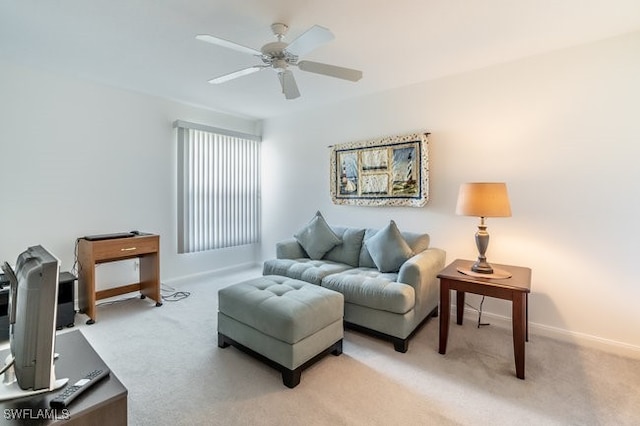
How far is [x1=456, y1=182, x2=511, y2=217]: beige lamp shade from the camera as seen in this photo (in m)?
2.32

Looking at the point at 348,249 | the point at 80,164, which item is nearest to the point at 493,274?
the point at 348,249

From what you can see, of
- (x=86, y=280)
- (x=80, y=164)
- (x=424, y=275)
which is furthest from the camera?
(x=80, y=164)

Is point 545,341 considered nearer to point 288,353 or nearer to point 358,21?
point 288,353

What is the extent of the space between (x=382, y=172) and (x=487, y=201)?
1.44 meters

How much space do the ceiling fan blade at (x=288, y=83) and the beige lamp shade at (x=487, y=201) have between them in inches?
62.5

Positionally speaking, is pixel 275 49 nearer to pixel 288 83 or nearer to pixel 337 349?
pixel 288 83

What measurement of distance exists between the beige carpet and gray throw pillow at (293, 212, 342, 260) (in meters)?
1.08

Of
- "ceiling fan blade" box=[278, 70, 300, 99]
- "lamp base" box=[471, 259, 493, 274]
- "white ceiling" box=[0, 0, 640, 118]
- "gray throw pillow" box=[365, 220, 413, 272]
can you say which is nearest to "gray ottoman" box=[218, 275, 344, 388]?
"gray throw pillow" box=[365, 220, 413, 272]

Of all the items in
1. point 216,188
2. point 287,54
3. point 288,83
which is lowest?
point 216,188

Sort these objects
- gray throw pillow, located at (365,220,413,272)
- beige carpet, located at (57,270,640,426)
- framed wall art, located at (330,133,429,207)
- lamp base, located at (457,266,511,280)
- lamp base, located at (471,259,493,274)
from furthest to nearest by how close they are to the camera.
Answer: framed wall art, located at (330,133,429,207), gray throw pillow, located at (365,220,413,272), lamp base, located at (471,259,493,274), lamp base, located at (457,266,511,280), beige carpet, located at (57,270,640,426)

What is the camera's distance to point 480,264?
248 centimetres

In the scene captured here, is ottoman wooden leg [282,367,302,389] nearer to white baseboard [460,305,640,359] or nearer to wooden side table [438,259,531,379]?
wooden side table [438,259,531,379]

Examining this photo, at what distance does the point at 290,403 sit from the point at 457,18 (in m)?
2.72

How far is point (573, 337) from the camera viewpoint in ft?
8.48
